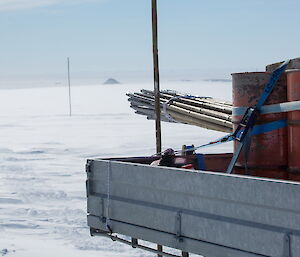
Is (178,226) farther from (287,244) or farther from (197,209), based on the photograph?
(287,244)

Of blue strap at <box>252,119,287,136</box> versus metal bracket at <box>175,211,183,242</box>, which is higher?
blue strap at <box>252,119,287,136</box>

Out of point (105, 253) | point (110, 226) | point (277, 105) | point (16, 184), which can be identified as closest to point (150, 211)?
point (110, 226)

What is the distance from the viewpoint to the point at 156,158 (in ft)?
16.9

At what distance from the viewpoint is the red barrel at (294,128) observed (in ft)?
13.6

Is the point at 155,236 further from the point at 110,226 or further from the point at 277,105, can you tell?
the point at 277,105

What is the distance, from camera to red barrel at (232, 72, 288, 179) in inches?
174

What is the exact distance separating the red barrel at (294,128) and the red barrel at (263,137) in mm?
130

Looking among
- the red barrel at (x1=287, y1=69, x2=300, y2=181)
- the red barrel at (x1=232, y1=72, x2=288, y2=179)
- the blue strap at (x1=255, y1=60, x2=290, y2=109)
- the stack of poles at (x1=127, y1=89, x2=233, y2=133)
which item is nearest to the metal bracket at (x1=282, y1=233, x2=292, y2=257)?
the red barrel at (x1=287, y1=69, x2=300, y2=181)

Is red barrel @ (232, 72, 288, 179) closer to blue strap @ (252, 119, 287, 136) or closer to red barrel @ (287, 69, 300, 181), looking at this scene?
blue strap @ (252, 119, 287, 136)

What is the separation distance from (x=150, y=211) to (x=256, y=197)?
921 millimetres

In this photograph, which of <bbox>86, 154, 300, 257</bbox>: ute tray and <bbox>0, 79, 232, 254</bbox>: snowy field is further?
<bbox>0, 79, 232, 254</bbox>: snowy field

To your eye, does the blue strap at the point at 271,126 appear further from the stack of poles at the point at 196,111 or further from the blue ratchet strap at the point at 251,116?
the stack of poles at the point at 196,111

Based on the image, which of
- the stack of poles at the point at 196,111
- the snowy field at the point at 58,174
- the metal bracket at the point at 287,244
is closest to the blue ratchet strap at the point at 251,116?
the metal bracket at the point at 287,244

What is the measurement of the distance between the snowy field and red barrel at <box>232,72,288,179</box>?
13.2 feet
